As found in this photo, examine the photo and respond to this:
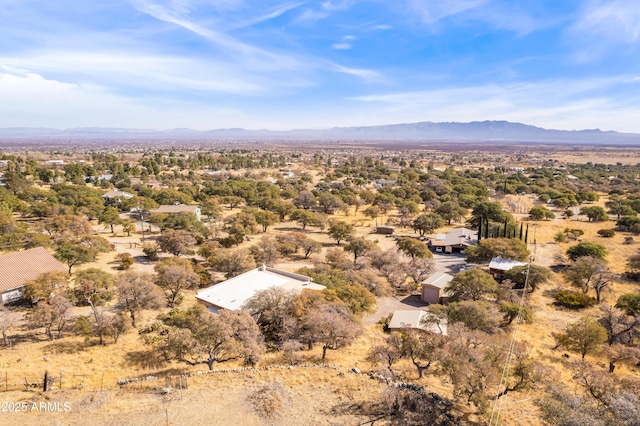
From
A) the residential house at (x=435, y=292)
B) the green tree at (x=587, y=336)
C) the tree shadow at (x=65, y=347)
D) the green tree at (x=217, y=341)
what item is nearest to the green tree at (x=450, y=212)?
the residential house at (x=435, y=292)

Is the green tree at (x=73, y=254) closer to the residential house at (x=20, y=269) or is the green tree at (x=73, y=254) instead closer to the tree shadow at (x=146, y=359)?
the residential house at (x=20, y=269)

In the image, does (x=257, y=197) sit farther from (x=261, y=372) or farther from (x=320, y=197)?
(x=261, y=372)

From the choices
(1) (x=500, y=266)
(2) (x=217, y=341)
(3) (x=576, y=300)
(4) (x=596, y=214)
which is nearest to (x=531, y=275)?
(3) (x=576, y=300)

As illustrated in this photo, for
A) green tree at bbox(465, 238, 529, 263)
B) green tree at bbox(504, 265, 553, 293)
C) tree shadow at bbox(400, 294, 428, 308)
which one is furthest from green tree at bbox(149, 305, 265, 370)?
green tree at bbox(465, 238, 529, 263)

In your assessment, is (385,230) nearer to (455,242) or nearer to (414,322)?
(455,242)

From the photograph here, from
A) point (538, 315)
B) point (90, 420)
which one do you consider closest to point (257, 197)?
point (538, 315)
